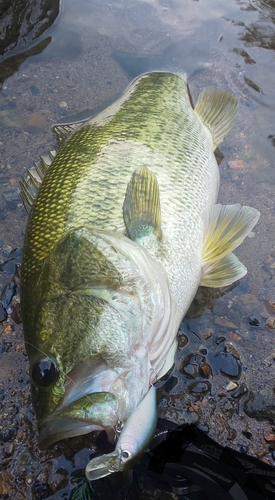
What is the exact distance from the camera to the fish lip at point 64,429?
1651mm

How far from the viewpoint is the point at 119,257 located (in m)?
2.07

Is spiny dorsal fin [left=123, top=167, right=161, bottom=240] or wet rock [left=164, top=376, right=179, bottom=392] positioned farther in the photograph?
wet rock [left=164, top=376, right=179, bottom=392]

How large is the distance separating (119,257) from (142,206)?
36cm

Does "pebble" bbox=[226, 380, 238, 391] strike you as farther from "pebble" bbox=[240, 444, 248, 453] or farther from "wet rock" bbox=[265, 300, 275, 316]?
"wet rock" bbox=[265, 300, 275, 316]

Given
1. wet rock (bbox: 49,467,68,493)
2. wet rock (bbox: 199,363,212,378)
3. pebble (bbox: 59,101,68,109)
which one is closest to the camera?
wet rock (bbox: 49,467,68,493)

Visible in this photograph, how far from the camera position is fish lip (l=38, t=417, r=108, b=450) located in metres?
1.65

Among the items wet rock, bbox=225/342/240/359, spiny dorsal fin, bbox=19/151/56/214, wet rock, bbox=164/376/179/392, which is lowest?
wet rock, bbox=164/376/179/392

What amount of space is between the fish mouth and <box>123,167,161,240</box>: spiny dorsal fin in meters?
0.90

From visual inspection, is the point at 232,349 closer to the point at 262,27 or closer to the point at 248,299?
the point at 248,299

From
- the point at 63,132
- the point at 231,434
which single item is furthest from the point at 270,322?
the point at 63,132

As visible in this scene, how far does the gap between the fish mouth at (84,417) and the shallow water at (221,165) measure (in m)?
0.70

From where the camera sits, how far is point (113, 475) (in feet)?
7.04

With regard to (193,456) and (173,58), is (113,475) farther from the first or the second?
(173,58)

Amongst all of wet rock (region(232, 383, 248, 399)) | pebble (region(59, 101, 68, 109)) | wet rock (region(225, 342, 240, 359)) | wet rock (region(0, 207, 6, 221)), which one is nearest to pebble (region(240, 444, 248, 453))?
wet rock (region(232, 383, 248, 399))
